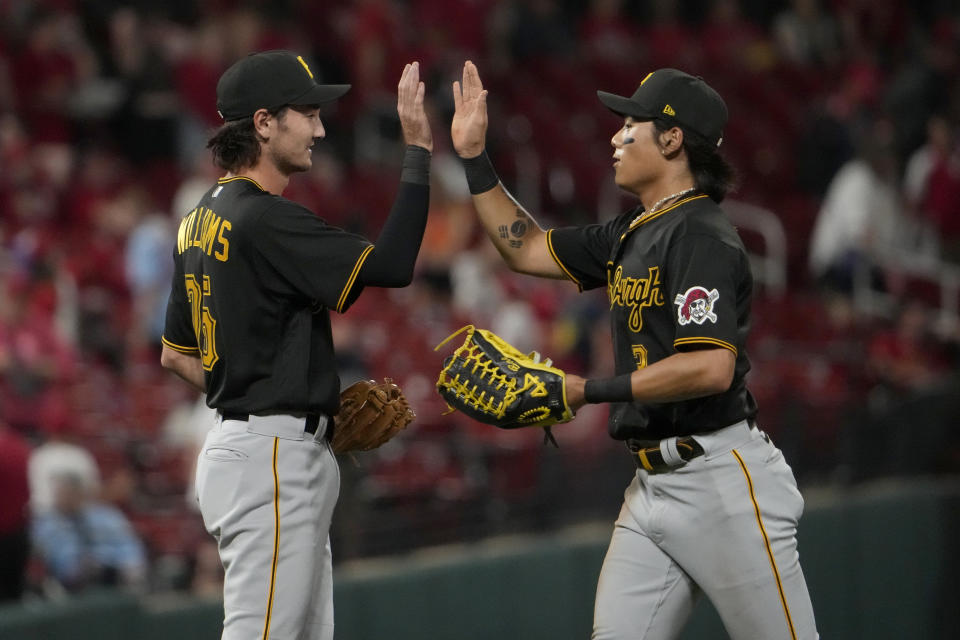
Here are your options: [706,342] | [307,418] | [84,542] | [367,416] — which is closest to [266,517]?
[307,418]

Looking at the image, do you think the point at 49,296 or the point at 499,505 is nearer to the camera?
the point at 499,505

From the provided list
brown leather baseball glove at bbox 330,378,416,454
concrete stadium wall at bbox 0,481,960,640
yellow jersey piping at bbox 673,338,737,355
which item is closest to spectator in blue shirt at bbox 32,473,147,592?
concrete stadium wall at bbox 0,481,960,640

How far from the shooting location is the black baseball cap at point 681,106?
162 inches

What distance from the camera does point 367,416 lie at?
3.98 metres

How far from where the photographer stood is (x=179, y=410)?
778 cm

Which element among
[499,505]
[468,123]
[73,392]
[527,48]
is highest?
[527,48]

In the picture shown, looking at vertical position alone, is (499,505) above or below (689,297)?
below

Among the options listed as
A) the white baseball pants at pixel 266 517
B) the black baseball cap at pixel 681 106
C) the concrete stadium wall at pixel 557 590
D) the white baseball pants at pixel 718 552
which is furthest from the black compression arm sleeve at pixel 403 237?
the concrete stadium wall at pixel 557 590

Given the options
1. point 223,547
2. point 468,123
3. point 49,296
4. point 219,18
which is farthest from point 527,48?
point 223,547

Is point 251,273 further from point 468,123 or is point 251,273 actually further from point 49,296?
point 49,296

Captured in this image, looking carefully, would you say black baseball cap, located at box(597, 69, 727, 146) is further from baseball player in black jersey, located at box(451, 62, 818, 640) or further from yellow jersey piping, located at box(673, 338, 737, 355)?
yellow jersey piping, located at box(673, 338, 737, 355)

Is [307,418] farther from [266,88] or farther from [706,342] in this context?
[706,342]

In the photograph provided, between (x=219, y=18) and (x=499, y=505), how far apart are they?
5140 mm

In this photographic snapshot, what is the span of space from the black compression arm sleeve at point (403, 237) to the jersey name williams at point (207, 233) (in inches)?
14.1
